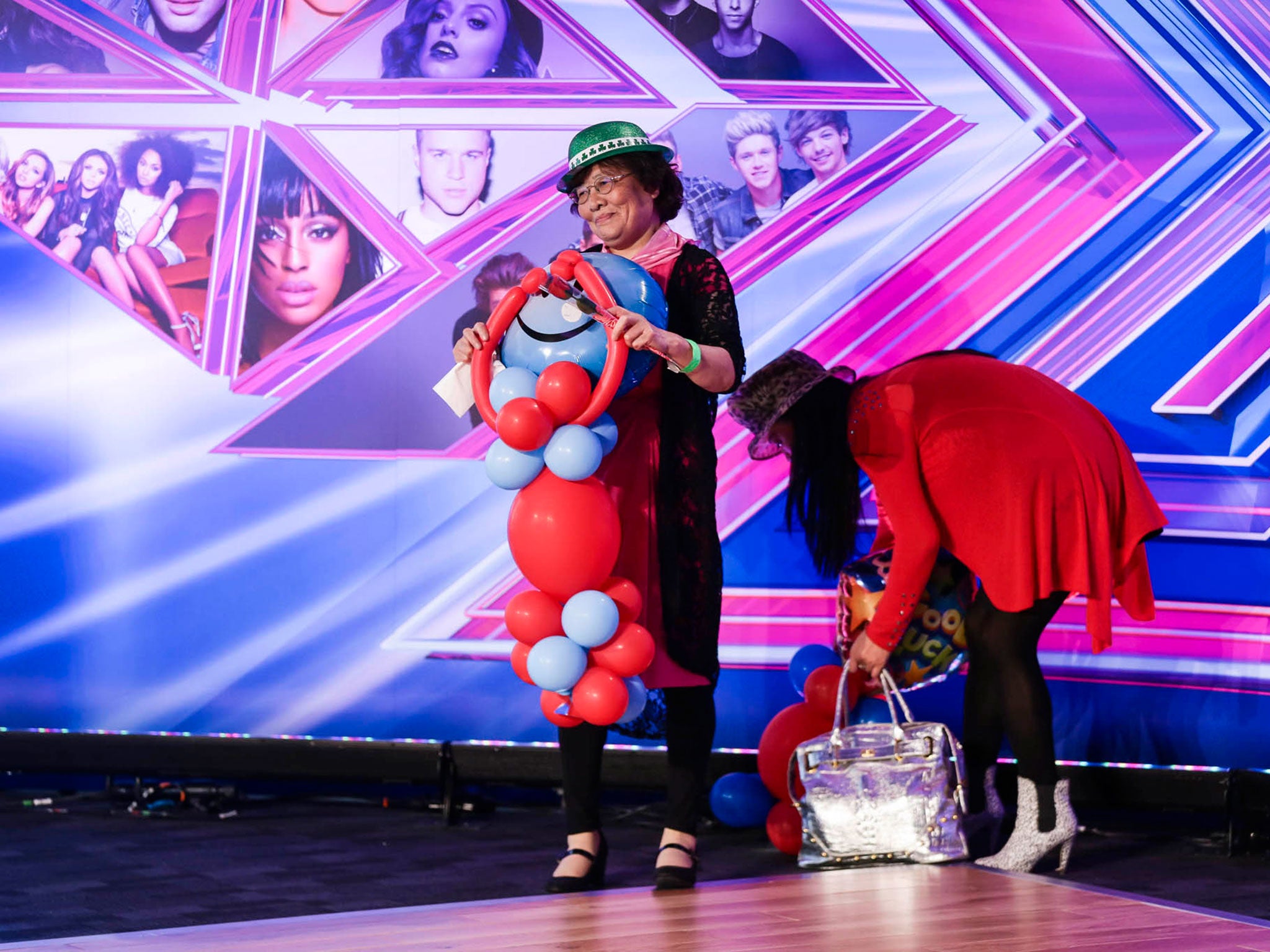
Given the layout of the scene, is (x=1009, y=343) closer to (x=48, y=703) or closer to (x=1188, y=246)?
(x=1188, y=246)

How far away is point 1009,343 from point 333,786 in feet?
7.55

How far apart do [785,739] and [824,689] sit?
0.18m

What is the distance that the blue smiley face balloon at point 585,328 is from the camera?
2.45 m

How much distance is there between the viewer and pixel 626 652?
240 cm

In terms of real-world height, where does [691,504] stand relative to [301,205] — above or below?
below

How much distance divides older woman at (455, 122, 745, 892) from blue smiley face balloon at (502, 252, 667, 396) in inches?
3.0

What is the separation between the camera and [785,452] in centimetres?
313

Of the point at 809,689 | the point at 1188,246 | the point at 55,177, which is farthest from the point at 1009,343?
the point at 55,177

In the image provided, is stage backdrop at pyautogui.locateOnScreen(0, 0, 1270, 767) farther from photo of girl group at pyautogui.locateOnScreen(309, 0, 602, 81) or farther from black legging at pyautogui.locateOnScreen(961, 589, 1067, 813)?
black legging at pyautogui.locateOnScreen(961, 589, 1067, 813)

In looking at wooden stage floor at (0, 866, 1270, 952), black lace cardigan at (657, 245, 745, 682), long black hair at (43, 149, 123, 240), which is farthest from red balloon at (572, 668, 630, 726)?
long black hair at (43, 149, 123, 240)

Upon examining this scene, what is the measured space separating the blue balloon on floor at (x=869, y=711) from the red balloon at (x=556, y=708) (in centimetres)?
82

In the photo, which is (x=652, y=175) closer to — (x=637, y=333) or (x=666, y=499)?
(x=637, y=333)

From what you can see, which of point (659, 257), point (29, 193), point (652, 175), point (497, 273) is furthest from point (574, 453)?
point (29, 193)

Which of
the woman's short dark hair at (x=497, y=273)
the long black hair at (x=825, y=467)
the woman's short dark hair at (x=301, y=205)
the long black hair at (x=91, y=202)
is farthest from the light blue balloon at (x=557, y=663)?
the long black hair at (x=91, y=202)
